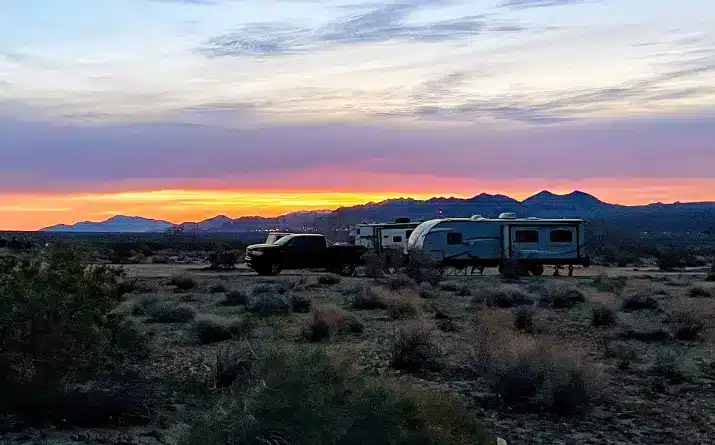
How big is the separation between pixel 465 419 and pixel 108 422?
12.2 ft

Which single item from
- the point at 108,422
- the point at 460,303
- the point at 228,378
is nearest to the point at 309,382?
the point at 108,422

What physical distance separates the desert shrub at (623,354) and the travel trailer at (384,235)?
1051 inches

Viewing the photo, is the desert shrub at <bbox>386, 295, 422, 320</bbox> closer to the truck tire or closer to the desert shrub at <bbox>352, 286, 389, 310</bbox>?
the desert shrub at <bbox>352, 286, 389, 310</bbox>

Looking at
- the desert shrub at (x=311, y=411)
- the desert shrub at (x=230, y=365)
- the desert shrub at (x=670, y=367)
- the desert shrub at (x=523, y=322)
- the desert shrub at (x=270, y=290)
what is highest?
the desert shrub at (x=311, y=411)

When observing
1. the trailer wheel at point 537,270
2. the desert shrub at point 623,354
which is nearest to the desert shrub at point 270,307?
the desert shrub at point 623,354

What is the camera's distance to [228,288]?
99.3ft

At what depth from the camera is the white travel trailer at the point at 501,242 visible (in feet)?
131

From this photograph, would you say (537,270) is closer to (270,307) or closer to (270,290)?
(270,290)

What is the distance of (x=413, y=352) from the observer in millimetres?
13711

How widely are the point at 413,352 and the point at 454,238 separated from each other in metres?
26.6

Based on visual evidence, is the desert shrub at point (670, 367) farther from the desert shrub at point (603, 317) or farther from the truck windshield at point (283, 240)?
the truck windshield at point (283, 240)

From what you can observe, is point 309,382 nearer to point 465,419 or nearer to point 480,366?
point 465,419

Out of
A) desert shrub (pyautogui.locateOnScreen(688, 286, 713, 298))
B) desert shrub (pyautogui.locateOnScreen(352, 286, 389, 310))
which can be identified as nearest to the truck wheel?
desert shrub (pyautogui.locateOnScreen(688, 286, 713, 298))

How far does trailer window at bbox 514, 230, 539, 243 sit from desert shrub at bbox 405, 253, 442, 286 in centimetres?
591
